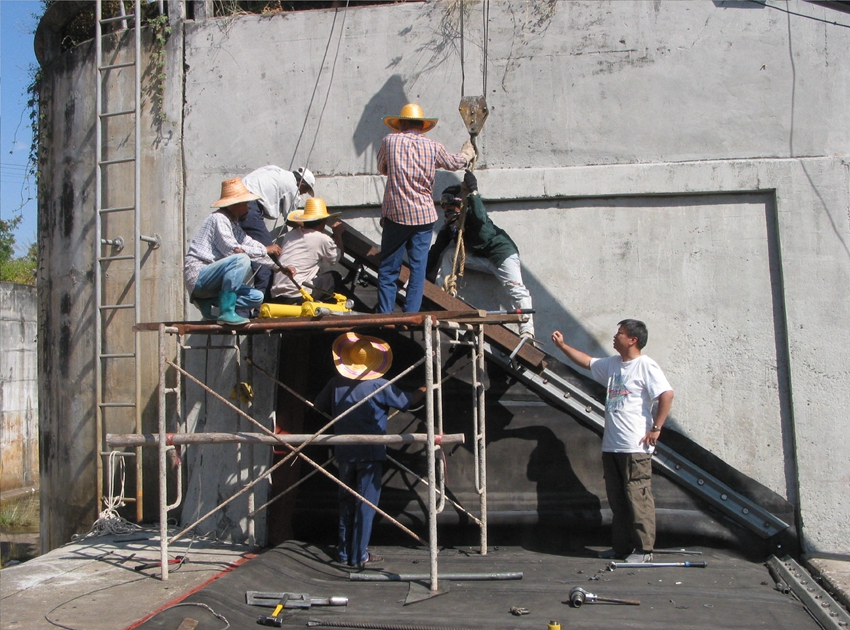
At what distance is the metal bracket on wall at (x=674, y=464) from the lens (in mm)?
6020

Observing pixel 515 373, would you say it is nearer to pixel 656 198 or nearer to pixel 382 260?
pixel 382 260

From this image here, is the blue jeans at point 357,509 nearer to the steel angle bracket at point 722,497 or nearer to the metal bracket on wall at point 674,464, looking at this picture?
the metal bracket on wall at point 674,464

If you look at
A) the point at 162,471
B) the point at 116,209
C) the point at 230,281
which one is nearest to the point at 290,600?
the point at 162,471

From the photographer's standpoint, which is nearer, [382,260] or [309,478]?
[382,260]

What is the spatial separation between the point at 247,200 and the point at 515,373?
102 inches

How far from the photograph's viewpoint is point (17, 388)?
14391 millimetres

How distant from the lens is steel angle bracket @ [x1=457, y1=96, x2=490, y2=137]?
6707mm

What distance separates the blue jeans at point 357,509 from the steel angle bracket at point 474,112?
302 cm

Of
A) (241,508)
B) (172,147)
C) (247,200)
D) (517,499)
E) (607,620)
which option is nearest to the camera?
(607,620)

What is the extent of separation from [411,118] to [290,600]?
3831mm

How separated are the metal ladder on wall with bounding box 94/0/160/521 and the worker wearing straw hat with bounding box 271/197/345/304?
5.53 ft

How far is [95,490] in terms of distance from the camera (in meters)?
7.09

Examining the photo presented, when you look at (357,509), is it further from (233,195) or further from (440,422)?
(233,195)

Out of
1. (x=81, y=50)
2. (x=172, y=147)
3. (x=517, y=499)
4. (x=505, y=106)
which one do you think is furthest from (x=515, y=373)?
(x=81, y=50)
